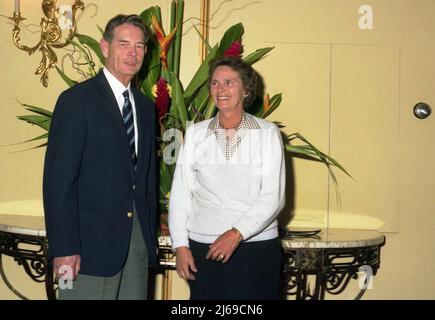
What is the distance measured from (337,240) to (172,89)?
958 millimetres

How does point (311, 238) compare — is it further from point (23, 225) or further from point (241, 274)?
point (23, 225)

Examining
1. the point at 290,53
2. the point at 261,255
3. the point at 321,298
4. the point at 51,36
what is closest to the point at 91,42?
the point at 51,36

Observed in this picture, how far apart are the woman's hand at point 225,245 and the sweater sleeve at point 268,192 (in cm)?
2

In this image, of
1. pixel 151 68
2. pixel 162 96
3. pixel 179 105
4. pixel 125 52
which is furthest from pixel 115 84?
pixel 151 68

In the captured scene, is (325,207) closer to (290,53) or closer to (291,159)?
(291,159)

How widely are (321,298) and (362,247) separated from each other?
346 mm

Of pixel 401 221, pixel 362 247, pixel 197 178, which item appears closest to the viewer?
pixel 197 178

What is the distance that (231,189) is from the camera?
73.4 inches

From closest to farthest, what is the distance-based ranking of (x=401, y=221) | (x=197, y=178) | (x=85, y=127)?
(x=85, y=127)
(x=197, y=178)
(x=401, y=221)

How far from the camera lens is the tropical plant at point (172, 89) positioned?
98.0 inches

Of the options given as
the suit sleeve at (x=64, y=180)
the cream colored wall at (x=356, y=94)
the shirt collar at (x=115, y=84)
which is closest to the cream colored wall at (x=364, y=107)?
the cream colored wall at (x=356, y=94)

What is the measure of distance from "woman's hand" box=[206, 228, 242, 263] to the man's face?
0.60 meters

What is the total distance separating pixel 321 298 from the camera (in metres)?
2.73

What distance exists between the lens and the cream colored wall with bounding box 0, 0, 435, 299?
2.97 meters
